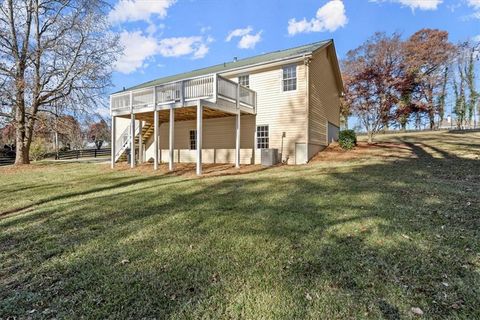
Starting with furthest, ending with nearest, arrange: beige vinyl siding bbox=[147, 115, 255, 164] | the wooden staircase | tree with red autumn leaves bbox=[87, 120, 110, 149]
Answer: tree with red autumn leaves bbox=[87, 120, 110, 149] → the wooden staircase → beige vinyl siding bbox=[147, 115, 255, 164]

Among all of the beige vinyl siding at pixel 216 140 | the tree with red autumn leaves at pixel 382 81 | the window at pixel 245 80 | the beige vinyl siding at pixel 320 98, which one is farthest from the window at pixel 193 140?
the tree with red autumn leaves at pixel 382 81

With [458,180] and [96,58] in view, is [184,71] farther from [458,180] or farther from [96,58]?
[458,180]

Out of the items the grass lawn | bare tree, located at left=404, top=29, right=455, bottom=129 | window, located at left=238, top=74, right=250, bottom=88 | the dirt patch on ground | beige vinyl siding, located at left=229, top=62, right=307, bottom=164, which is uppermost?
bare tree, located at left=404, top=29, right=455, bottom=129

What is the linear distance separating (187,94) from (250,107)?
3712mm

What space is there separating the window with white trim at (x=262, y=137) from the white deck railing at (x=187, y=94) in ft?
3.80

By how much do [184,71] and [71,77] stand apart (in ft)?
28.1

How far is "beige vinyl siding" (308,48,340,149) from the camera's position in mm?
13672

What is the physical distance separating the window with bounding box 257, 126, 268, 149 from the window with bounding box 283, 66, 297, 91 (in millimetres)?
2367

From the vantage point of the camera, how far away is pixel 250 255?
338 cm

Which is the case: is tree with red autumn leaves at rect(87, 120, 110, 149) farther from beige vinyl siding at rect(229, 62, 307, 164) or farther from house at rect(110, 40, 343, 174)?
beige vinyl siding at rect(229, 62, 307, 164)

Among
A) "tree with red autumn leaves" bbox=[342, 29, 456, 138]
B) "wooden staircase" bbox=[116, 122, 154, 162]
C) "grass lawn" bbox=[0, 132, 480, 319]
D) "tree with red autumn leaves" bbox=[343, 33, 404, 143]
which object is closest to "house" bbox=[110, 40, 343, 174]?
"wooden staircase" bbox=[116, 122, 154, 162]

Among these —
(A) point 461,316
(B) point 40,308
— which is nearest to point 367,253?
(A) point 461,316

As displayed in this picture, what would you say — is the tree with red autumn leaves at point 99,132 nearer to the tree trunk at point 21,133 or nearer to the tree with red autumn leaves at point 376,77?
the tree trunk at point 21,133

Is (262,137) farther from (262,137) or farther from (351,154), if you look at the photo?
(351,154)
